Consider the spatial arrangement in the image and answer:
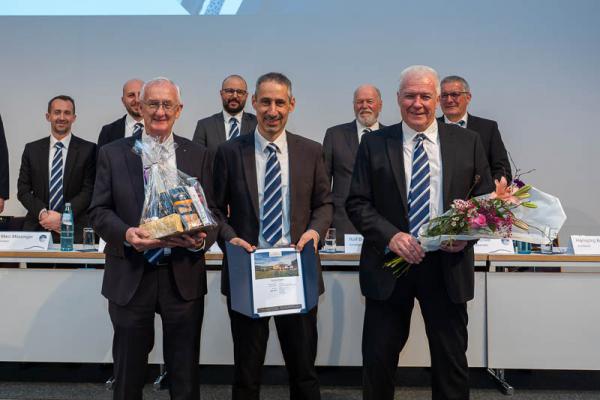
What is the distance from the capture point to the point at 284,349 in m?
2.64

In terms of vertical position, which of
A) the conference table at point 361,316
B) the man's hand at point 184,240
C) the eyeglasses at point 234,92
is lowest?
the conference table at point 361,316

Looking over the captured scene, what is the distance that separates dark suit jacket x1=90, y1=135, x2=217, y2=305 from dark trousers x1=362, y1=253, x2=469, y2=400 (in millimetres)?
767

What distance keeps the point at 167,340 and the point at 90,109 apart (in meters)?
4.03

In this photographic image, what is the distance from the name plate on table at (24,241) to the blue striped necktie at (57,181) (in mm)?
762

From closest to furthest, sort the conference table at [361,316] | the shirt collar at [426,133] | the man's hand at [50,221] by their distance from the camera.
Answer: the shirt collar at [426,133] → the conference table at [361,316] → the man's hand at [50,221]

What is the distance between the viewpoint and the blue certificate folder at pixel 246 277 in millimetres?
2393

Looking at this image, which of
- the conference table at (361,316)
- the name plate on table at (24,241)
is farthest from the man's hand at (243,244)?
the name plate on table at (24,241)

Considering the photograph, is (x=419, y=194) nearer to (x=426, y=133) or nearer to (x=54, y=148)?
(x=426, y=133)

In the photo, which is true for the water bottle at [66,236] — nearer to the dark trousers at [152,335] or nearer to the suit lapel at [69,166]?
the suit lapel at [69,166]

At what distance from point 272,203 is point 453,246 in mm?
785

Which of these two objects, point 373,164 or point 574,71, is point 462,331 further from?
point 574,71

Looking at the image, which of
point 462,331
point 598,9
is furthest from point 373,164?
point 598,9

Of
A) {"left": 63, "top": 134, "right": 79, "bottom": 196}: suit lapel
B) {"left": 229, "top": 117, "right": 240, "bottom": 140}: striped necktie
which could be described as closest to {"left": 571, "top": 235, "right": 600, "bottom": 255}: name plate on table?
{"left": 229, "top": 117, "right": 240, "bottom": 140}: striped necktie

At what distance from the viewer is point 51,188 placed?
174 inches
